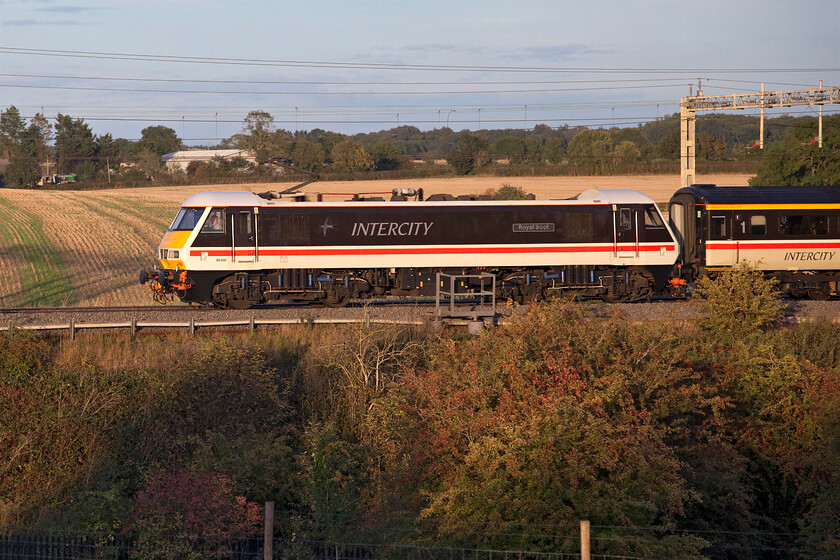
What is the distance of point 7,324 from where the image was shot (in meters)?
20.7

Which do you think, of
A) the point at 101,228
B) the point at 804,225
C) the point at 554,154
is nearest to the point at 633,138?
the point at 554,154

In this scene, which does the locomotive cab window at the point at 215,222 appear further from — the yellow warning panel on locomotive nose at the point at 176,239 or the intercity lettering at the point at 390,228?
the intercity lettering at the point at 390,228

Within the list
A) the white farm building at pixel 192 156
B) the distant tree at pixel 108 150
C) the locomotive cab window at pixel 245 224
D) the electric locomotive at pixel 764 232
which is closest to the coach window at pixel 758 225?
the electric locomotive at pixel 764 232

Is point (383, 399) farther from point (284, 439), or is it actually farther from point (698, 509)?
point (698, 509)

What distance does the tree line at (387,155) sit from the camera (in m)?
61.2

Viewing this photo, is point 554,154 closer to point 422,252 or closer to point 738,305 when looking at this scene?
point 422,252

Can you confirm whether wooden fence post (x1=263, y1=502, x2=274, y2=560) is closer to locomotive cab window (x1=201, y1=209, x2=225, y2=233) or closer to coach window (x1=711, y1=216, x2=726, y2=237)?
locomotive cab window (x1=201, y1=209, x2=225, y2=233)

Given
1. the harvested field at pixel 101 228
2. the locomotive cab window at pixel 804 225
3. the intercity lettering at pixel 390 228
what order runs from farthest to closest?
the harvested field at pixel 101 228
the locomotive cab window at pixel 804 225
the intercity lettering at pixel 390 228

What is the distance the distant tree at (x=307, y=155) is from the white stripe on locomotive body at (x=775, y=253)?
Answer: 64971 mm

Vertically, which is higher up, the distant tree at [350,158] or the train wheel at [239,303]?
the distant tree at [350,158]

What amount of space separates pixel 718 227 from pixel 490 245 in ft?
23.5

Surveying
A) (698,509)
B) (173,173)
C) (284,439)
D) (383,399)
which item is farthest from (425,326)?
(173,173)

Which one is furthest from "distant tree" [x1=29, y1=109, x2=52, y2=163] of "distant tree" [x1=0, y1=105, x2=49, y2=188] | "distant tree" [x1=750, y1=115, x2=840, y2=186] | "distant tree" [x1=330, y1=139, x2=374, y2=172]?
"distant tree" [x1=750, y1=115, x2=840, y2=186]

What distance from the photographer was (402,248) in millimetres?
24406
